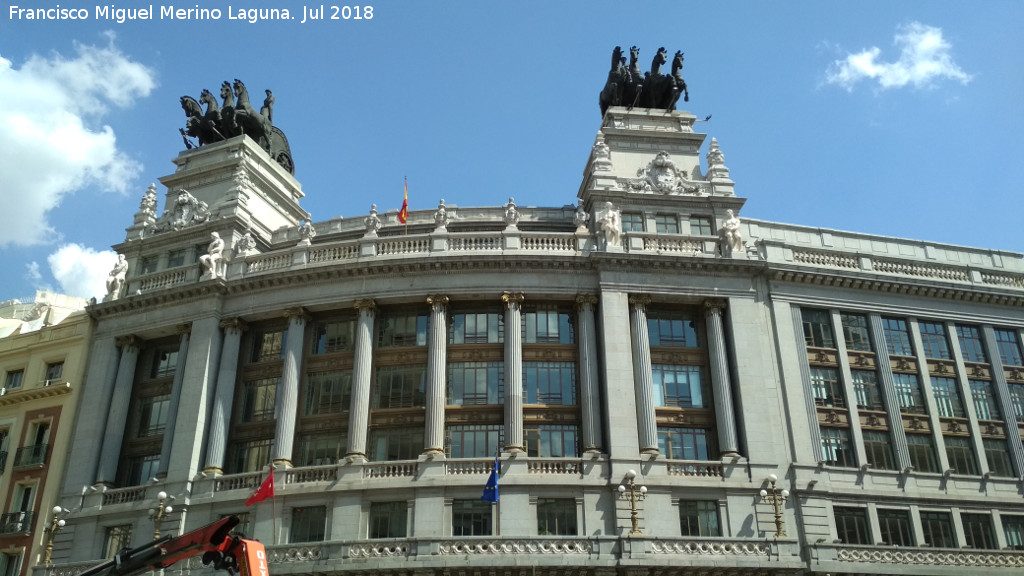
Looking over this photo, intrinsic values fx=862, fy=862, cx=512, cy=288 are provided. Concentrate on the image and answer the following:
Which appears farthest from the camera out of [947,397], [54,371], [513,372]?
[54,371]

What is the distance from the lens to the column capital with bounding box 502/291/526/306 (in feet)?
163

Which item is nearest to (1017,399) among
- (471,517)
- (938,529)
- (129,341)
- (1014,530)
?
(1014,530)

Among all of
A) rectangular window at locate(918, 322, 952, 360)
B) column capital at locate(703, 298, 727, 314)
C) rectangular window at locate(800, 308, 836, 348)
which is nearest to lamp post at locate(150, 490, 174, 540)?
column capital at locate(703, 298, 727, 314)

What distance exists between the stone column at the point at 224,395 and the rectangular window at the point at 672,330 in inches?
970

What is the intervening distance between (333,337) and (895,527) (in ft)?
110

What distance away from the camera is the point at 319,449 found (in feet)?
161

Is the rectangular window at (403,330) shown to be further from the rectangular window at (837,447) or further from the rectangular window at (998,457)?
the rectangular window at (998,457)

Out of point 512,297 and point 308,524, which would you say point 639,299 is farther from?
point 308,524

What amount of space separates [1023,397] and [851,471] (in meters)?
14.4

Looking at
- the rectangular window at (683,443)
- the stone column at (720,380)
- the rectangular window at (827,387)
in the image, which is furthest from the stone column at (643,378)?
the rectangular window at (827,387)

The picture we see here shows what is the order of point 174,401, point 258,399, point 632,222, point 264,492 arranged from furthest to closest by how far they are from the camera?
1. point 632,222
2. point 258,399
3. point 174,401
4. point 264,492

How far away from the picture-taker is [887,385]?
166 feet

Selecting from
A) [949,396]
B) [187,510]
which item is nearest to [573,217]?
[949,396]

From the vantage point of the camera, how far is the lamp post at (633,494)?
140 ft
